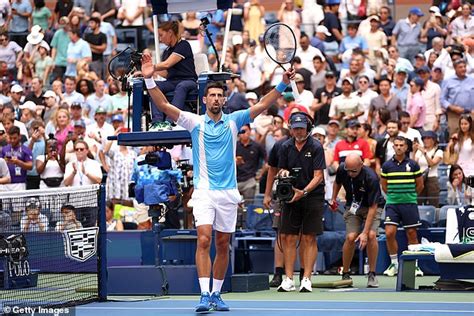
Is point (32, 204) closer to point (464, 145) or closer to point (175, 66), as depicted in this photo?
point (175, 66)

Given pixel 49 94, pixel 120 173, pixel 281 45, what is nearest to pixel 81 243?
pixel 281 45

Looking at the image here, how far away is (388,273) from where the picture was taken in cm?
1888

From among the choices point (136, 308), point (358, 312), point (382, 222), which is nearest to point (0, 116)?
point (382, 222)

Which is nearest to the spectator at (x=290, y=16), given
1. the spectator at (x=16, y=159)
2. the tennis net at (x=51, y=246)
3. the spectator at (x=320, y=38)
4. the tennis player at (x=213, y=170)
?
the spectator at (x=320, y=38)

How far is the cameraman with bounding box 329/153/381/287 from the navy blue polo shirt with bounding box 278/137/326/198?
644 mm

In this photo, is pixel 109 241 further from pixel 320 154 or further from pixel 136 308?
pixel 136 308

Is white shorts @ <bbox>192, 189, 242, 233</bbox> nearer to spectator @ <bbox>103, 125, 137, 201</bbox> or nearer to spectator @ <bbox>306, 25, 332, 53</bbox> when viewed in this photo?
spectator @ <bbox>103, 125, 137, 201</bbox>

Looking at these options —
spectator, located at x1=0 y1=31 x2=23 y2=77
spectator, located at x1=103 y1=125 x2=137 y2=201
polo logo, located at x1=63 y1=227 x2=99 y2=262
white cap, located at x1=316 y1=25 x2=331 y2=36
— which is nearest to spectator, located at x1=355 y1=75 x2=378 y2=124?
white cap, located at x1=316 y1=25 x2=331 y2=36

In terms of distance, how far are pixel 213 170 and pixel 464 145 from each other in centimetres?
878

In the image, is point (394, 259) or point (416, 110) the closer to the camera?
point (394, 259)

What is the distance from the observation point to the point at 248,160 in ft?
73.5

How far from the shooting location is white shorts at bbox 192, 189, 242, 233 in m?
12.7

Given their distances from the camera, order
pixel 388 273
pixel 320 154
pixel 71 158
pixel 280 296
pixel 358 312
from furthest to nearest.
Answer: pixel 71 158 < pixel 388 273 < pixel 320 154 < pixel 280 296 < pixel 358 312

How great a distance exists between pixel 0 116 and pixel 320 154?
31.3 feet
